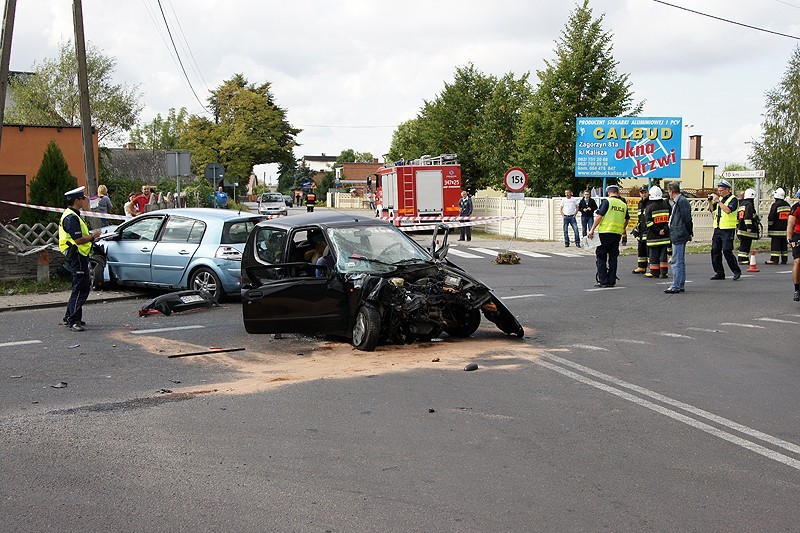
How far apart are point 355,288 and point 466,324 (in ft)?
5.27

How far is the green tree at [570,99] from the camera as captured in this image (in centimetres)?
3469

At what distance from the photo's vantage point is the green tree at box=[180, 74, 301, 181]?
64875 mm

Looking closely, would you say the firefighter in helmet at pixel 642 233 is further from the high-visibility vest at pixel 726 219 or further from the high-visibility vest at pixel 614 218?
the high-visibility vest at pixel 614 218

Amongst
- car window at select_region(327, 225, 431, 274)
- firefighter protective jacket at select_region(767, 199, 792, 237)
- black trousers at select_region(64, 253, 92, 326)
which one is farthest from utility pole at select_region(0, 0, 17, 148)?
firefighter protective jacket at select_region(767, 199, 792, 237)

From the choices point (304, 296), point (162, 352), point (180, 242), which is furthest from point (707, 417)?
point (180, 242)

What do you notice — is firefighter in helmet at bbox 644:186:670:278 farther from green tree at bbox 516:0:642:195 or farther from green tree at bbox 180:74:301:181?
green tree at bbox 180:74:301:181

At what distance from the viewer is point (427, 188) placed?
1366 inches

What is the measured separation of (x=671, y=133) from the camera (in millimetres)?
31609

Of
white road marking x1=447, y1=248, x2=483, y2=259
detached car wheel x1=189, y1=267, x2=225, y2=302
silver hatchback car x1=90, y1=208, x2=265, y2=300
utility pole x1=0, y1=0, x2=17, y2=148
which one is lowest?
white road marking x1=447, y1=248, x2=483, y2=259

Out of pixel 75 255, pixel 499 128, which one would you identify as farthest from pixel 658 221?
pixel 499 128

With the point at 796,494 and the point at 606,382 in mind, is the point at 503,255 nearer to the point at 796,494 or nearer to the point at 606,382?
the point at 606,382

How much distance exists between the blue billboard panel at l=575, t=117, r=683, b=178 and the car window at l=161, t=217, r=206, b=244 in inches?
800

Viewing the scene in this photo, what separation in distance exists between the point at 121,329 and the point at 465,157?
39.8m

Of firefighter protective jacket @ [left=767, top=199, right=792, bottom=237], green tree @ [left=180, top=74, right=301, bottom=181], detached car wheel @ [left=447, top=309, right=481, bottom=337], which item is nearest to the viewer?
detached car wheel @ [left=447, top=309, right=481, bottom=337]
